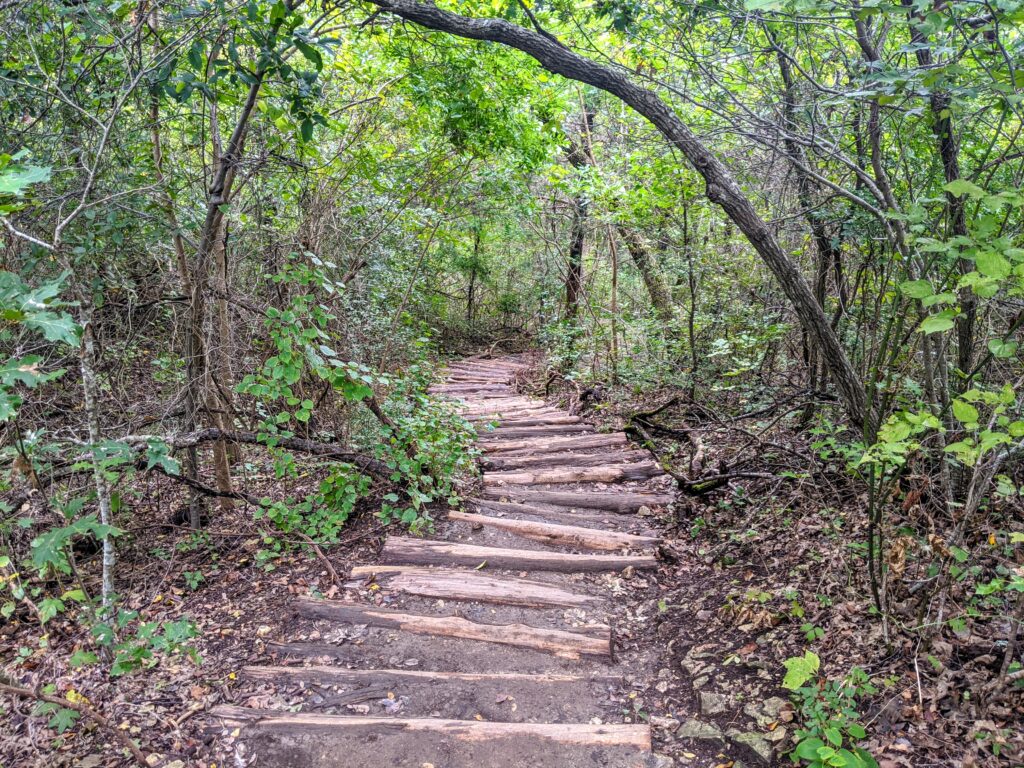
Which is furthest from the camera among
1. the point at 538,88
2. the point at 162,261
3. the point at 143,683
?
the point at 538,88

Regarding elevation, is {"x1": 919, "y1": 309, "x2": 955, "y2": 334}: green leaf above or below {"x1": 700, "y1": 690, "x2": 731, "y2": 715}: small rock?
above

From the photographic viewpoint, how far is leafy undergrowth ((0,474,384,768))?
7.84 ft

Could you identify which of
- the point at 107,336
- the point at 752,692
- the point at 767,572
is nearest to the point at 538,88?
the point at 107,336

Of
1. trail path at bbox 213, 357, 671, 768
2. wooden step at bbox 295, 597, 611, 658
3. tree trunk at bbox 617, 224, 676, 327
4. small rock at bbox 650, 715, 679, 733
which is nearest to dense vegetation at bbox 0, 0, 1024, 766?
trail path at bbox 213, 357, 671, 768

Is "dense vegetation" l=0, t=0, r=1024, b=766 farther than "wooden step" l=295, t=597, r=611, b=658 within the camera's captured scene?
No

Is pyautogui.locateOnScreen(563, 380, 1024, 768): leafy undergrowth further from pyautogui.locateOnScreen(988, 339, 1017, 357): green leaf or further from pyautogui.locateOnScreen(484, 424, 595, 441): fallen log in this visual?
pyautogui.locateOnScreen(484, 424, 595, 441): fallen log

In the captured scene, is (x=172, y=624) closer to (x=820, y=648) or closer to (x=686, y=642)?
(x=686, y=642)

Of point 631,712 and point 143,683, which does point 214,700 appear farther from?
point 631,712

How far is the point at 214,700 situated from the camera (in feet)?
8.79

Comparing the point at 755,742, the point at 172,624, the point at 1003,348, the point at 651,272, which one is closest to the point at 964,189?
the point at 1003,348

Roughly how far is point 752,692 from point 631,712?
0.56 metres

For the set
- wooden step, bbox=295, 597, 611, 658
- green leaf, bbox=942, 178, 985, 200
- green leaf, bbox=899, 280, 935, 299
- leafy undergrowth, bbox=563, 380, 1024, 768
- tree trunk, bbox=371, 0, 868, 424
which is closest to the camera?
green leaf, bbox=942, 178, 985, 200

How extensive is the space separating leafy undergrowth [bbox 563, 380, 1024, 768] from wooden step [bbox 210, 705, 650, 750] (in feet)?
0.63

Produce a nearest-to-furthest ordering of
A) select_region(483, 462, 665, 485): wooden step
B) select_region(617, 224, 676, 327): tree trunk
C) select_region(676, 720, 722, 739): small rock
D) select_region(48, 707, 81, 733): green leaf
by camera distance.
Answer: select_region(48, 707, 81, 733): green leaf < select_region(676, 720, 722, 739): small rock < select_region(483, 462, 665, 485): wooden step < select_region(617, 224, 676, 327): tree trunk
